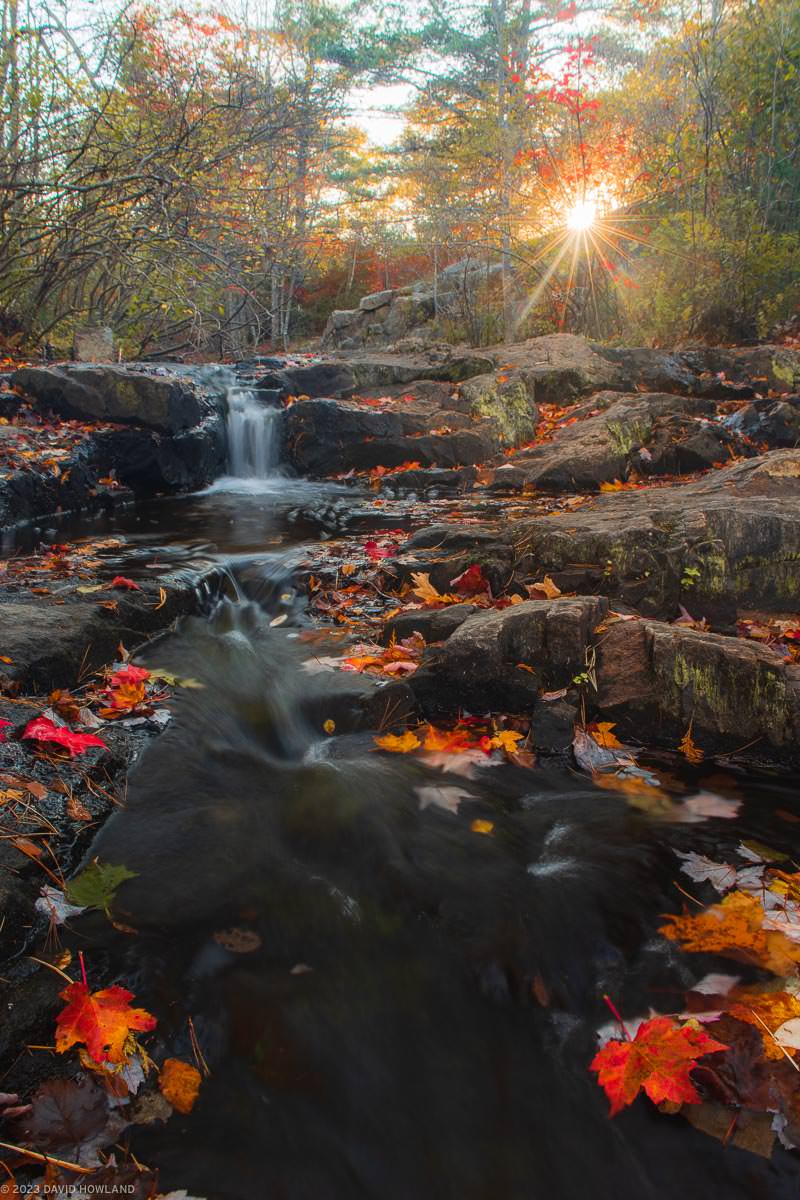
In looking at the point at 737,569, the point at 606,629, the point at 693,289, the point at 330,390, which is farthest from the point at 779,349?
the point at 606,629

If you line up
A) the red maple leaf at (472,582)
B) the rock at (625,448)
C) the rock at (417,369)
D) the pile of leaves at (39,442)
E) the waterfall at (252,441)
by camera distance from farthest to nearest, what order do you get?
the rock at (417,369) → the waterfall at (252,441) → the rock at (625,448) → the pile of leaves at (39,442) → the red maple leaf at (472,582)

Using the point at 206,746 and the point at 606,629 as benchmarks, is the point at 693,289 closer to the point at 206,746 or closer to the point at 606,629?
the point at 606,629

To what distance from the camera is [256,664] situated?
145 inches

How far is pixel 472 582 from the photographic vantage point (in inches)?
161

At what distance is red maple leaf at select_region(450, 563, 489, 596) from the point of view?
13.4 feet

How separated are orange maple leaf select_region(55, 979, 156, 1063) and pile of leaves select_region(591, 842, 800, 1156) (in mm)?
1079

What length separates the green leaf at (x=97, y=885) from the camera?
6.25 feet

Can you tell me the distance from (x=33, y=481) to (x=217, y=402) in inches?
128

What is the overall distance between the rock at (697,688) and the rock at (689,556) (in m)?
0.77

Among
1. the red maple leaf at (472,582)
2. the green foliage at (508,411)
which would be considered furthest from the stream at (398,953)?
the green foliage at (508,411)

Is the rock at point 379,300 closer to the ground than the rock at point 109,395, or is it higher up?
higher up

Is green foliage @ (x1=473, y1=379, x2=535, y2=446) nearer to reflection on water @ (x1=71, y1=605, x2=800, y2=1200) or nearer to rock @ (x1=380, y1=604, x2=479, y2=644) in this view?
rock @ (x1=380, y1=604, x2=479, y2=644)

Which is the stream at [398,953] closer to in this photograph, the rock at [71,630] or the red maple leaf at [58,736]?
the red maple leaf at [58,736]

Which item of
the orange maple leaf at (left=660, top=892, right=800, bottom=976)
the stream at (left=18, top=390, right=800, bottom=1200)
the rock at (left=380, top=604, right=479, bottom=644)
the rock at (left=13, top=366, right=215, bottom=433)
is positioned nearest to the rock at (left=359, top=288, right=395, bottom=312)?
the rock at (left=13, top=366, right=215, bottom=433)
